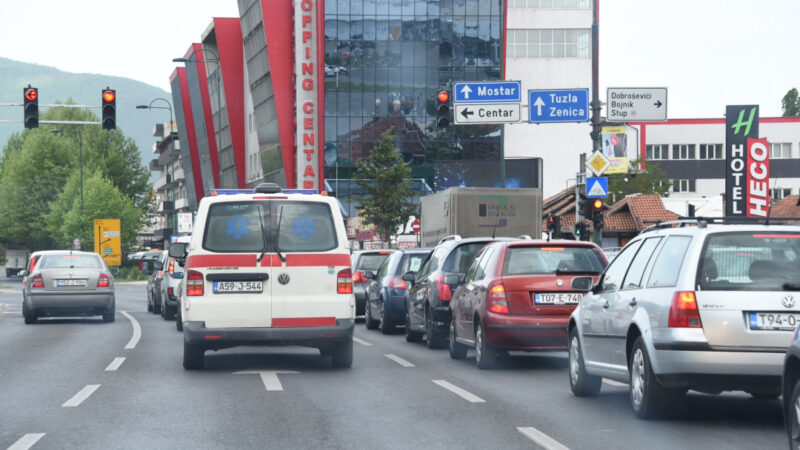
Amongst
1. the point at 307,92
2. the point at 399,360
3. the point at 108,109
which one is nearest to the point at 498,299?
the point at 399,360

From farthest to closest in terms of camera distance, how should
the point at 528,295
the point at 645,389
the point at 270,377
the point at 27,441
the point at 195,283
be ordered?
the point at 528,295
the point at 195,283
the point at 270,377
the point at 645,389
the point at 27,441

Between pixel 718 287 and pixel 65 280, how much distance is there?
20.0 m

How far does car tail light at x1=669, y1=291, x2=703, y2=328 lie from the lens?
9.05 m

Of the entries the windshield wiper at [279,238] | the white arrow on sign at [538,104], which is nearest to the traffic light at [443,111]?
the white arrow on sign at [538,104]

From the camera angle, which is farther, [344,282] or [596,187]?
[596,187]

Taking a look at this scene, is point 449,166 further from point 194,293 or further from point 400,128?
point 194,293

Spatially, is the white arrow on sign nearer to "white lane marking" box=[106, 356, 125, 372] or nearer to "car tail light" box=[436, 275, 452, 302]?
"car tail light" box=[436, 275, 452, 302]

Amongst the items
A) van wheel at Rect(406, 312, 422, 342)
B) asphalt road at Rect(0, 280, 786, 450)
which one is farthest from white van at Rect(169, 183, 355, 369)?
van wheel at Rect(406, 312, 422, 342)

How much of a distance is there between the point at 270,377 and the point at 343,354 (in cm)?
133

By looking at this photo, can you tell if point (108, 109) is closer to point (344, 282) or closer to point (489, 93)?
point (489, 93)

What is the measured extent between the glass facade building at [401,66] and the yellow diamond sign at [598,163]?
5123cm

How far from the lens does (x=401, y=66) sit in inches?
3132

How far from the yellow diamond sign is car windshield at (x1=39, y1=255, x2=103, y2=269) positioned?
37.4 feet

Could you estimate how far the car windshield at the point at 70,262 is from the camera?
26.9 m
